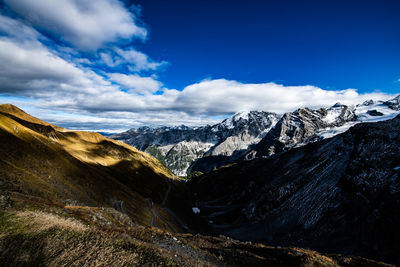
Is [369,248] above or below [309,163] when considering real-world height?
below

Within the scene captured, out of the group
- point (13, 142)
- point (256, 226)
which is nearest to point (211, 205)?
point (256, 226)

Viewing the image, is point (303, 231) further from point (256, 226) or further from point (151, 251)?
point (151, 251)

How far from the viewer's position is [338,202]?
76.8 metres

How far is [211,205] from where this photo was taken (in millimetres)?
168625

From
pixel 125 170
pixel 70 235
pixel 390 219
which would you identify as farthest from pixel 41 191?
pixel 125 170

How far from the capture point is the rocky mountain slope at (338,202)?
57969 mm

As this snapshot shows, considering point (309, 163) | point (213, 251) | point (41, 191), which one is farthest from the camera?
point (309, 163)

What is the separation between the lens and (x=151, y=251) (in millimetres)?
15367

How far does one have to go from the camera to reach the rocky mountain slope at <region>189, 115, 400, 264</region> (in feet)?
190

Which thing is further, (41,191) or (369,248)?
(369,248)

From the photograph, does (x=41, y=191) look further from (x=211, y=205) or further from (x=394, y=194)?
(x=211, y=205)

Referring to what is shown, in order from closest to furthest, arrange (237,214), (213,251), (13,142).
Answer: (213,251) < (13,142) < (237,214)

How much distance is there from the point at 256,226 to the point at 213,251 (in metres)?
86.1

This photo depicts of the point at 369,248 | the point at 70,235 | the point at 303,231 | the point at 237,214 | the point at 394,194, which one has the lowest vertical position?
the point at 237,214
